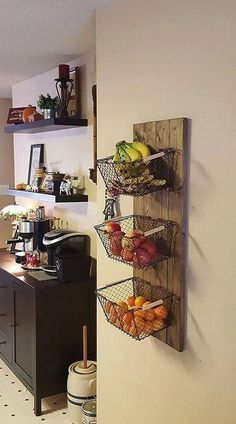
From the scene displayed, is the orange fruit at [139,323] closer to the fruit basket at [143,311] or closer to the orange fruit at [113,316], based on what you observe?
the fruit basket at [143,311]

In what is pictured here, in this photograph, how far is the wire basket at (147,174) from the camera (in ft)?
5.75

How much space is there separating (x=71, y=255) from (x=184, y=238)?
1344 millimetres

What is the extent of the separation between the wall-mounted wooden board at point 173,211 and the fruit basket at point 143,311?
1.4 inches

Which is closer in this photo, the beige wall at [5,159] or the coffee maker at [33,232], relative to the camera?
the coffee maker at [33,232]

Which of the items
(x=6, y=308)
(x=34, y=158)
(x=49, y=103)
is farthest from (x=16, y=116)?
(x=6, y=308)

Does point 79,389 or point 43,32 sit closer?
point 43,32

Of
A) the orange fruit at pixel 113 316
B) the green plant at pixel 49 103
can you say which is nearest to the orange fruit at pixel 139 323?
the orange fruit at pixel 113 316

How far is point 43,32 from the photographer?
2.50 meters

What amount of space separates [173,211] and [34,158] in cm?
239

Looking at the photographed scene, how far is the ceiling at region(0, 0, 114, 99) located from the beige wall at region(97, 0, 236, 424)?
17cm

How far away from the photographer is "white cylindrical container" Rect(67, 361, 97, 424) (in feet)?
8.81

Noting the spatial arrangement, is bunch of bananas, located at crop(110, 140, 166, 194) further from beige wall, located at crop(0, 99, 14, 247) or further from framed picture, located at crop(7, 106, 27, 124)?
beige wall, located at crop(0, 99, 14, 247)

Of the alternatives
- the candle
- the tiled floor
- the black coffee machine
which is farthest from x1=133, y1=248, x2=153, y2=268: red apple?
the candle

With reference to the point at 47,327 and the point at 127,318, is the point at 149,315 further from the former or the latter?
the point at 47,327
